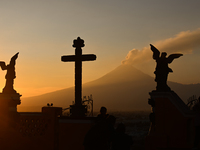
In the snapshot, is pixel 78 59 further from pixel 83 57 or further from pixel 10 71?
pixel 10 71

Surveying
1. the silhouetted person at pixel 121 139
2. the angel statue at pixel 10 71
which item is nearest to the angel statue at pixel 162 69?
the silhouetted person at pixel 121 139

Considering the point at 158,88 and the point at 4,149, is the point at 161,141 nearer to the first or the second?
the point at 158,88

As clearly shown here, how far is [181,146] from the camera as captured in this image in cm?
1062

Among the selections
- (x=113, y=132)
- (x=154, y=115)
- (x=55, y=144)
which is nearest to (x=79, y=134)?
(x=55, y=144)

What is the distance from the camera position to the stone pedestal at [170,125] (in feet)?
34.9

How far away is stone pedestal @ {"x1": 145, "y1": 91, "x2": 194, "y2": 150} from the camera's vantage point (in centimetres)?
1064

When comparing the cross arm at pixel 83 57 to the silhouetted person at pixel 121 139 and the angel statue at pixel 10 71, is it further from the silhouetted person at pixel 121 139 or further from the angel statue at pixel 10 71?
the silhouetted person at pixel 121 139

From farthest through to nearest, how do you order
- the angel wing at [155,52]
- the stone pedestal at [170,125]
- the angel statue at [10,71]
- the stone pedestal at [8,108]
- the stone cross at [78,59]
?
the angel statue at [10,71] < the stone cross at [78,59] < the stone pedestal at [8,108] < the angel wing at [155,52] < the stone pedestal at [170,125]

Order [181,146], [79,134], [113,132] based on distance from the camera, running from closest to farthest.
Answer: [113,132] → [181,146] → [79,134]

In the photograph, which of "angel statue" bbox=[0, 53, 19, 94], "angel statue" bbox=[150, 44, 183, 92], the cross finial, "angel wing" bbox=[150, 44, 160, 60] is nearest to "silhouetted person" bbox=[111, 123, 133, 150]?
"angel statue" bbox=[150, 44, 183, 92]

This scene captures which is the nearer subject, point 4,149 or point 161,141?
point 161,141

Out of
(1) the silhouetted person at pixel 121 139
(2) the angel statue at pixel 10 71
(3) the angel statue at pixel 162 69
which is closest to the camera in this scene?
(1) the silhouetted person at pixel 121 139

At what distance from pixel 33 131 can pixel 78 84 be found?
10.2 ft

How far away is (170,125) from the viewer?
10805 mm
